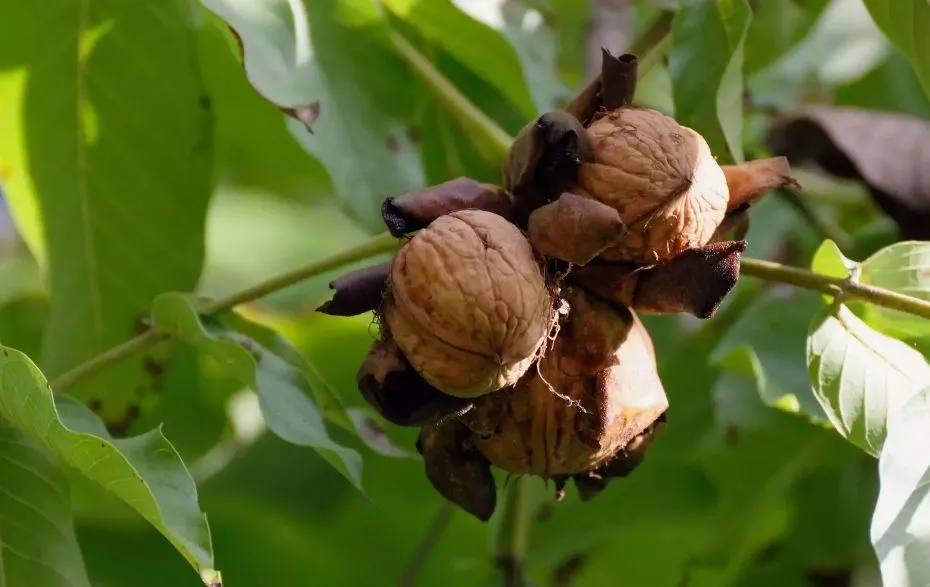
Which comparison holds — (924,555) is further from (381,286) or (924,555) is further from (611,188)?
(381,286)

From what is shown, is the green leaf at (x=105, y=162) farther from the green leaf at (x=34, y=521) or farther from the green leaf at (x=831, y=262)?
the green leaf at (x=831, y=262)

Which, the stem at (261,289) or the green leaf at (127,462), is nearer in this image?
the green leaf at (127,462)

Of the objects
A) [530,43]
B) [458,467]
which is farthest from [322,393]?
[530,43]

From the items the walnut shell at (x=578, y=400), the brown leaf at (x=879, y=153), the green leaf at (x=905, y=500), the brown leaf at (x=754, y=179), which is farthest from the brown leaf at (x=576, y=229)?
the brown leaf at (x=879, y=153)

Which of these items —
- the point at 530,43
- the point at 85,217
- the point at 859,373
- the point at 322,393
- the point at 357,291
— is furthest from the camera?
the point at 530,43

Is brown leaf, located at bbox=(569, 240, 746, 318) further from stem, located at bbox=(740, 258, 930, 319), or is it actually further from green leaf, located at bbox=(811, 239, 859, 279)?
green leaf, located at bbox=(811, 239, 859, 279)

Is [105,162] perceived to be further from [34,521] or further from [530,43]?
[530,43]
